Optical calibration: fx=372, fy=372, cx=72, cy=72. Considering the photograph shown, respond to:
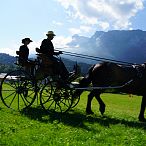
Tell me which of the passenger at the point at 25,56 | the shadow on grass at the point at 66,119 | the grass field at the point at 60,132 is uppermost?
the passenger at the point at 25,56

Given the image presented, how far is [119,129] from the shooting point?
42.6ft

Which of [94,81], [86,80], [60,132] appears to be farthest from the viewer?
[86,80]

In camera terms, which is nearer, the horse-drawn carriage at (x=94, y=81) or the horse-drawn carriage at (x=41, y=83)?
the horse-drawn carriage at (x=41, y=83)

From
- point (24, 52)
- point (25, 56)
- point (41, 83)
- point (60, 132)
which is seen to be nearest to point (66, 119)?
point (41, 83)

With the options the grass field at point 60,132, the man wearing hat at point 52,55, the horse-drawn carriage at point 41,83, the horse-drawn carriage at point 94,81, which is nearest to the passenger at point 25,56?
the horse-drawn carriage at point 41,83

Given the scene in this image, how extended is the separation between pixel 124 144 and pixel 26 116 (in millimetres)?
5593

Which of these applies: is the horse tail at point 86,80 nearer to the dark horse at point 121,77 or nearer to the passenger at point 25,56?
the dark horse at point 121,77

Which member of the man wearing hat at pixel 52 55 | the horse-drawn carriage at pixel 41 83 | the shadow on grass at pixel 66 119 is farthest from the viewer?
the man wearing hat at pixel 52 55

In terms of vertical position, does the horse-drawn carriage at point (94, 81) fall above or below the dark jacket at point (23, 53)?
below

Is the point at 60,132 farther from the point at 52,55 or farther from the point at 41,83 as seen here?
the point at 52,55

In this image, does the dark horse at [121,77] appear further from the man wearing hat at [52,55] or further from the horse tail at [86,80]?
the man wearing hat at [52,55]

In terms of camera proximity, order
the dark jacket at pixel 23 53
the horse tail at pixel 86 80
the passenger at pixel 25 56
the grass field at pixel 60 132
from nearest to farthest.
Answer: the grass field at pixel 60 132, the passenger at pixel 25 56, the dark jacket at pixel 23 53, the horse tail at pixel 86 80

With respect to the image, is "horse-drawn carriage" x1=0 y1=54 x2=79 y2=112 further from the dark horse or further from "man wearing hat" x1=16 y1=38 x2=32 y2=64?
the dark horse

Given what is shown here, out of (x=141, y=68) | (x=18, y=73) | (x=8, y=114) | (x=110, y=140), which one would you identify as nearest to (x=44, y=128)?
(x=110, y=140)
